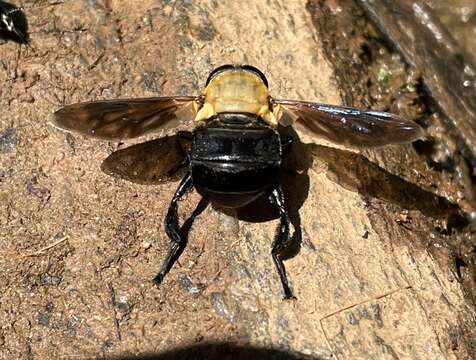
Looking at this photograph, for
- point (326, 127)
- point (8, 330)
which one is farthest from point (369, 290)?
point (8, 330)

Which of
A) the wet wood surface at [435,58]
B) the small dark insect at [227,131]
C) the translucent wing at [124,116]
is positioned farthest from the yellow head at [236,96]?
the wet wood surface at [435,58]

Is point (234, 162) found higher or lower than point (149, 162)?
higher

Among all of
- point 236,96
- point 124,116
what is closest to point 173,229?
point 124,116

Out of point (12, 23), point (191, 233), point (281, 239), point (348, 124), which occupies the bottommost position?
point (191, 233)

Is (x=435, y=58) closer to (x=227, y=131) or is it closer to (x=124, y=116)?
(x=227, y=131)

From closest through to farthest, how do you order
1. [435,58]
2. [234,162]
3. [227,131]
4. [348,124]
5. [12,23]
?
1. [234,162]
2. [227,131]
3. [348,124]
4. [12,23]
5. [435,58]

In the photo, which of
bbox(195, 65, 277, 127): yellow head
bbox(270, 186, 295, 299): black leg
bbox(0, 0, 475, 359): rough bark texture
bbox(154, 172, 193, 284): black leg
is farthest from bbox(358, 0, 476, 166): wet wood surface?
bbox(154, 172, 193, 284): black leg

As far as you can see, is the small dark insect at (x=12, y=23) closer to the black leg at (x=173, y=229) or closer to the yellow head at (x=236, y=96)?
the yellow head at (x=236, y=96)
